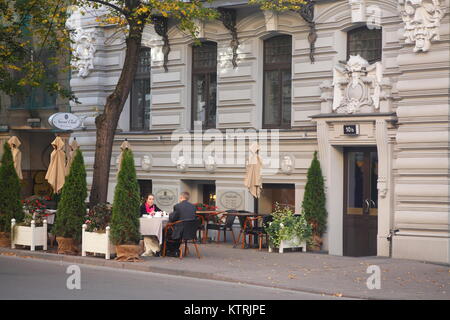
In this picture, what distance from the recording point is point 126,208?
768 inches

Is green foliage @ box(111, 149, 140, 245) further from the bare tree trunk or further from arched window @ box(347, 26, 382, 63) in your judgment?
arched window @ box(347, 26, 382, 63)

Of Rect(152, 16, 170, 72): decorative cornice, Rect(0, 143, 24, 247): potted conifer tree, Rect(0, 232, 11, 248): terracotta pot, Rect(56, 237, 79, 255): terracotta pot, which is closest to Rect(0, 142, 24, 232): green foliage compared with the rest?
Rect(0, 143, 24, 247): potted conifer tree

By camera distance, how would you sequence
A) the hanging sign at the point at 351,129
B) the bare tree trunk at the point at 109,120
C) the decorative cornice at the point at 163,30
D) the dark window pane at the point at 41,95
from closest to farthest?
the bare tree trunk at the point at 109,120, the hanging sign at the point at 351,129, the decorative cornice at the point at 163,30, the dark window pane at the point at 41,95

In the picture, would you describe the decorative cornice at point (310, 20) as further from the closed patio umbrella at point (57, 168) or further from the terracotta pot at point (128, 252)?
the terracotta pot at point (128, 252)

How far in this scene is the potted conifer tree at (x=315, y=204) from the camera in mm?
22797

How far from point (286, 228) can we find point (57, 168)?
21.6ft

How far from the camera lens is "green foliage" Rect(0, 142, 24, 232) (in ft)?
73.6

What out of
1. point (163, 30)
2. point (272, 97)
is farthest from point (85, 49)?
point (272, 97)

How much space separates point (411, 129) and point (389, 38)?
243 centimetres

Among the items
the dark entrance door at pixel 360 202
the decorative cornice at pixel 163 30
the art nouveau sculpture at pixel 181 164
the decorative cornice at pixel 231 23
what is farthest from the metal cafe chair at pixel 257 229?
the decorative cornice at pixel 163 30

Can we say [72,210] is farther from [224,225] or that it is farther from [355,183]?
[355,183]

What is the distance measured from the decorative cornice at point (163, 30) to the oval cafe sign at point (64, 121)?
333cm

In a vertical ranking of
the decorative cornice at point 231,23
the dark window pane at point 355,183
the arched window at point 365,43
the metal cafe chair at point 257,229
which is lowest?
the metal cafe chair at point 257,229
